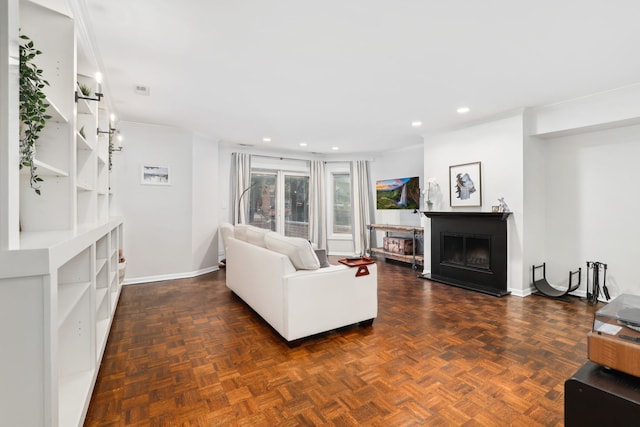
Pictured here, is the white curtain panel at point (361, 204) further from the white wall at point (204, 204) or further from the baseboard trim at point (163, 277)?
the baseboard trim at point (163, 277)

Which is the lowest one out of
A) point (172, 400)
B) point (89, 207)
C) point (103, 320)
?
point (172, 400)

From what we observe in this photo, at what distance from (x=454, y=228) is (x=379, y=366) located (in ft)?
9.84

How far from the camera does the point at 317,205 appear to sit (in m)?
7.19

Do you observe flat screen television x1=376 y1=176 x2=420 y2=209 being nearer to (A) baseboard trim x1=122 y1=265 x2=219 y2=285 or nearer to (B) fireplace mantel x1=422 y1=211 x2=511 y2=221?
(B) fireplace mantel x1=422 y1=211 x2=511 y2=221

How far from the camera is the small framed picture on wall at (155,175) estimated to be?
15.0 ft

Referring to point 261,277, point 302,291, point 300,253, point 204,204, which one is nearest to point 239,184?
point 204,204

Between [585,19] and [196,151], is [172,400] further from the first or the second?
[196,151]

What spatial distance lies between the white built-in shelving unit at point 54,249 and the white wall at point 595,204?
5.18 m

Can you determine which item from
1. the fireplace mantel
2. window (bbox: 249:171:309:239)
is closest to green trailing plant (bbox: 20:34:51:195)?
the fireplace mantel

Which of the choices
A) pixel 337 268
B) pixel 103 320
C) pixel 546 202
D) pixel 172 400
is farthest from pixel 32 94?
pixel 546 202

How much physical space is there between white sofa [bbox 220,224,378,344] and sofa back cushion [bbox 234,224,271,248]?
0.39 feet

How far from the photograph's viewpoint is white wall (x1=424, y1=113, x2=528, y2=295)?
12.8 feet

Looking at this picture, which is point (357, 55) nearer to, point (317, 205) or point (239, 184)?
point (239, 184)

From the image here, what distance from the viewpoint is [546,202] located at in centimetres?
416
